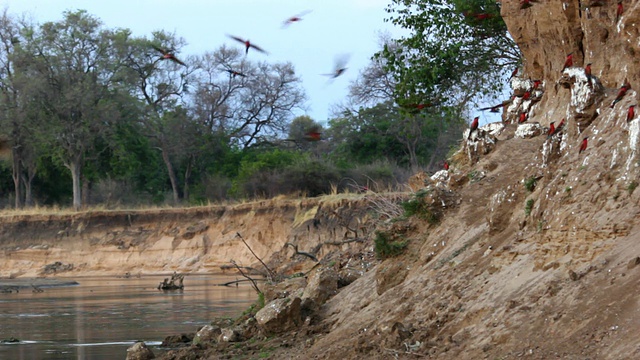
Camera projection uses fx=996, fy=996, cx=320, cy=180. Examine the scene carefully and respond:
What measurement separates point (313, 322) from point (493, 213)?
274 centimetres

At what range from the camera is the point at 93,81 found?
46219 mm

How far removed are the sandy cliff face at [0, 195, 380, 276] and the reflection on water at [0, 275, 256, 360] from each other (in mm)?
7003

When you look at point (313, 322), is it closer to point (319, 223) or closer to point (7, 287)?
point (7, 287)

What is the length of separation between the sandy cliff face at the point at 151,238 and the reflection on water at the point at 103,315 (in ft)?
23.0

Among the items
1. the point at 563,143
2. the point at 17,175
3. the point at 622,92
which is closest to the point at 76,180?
the point at 17,175

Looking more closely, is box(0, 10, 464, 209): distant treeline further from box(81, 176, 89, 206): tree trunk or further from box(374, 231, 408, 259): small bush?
box(374, 231, 408, 259): small bush

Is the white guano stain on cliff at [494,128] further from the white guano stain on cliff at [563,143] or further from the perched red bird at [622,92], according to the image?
the perched red bird at [622,92]

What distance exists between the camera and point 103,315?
69.8 feet

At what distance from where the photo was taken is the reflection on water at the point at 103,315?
49.8ft

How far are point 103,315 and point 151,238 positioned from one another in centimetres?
2168

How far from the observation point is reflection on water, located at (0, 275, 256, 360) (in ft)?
49.8

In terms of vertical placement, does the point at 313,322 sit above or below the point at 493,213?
below

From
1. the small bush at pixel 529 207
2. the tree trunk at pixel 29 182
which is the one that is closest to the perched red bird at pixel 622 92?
the small bush at pixel 529 207

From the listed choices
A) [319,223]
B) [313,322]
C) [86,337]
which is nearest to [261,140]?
[319,223]
